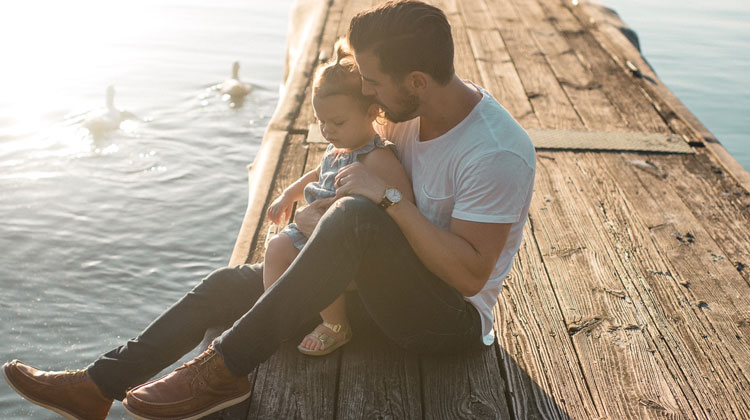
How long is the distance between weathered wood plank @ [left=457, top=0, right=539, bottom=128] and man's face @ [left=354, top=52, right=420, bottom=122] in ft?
8.56

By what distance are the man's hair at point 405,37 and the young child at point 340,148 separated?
220 mm

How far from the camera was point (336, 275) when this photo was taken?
2287 mm

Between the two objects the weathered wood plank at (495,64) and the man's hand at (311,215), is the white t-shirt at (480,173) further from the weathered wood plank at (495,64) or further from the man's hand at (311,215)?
the weathered wood plank at (495,64)

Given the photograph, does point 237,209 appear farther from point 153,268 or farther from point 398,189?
point 398,189

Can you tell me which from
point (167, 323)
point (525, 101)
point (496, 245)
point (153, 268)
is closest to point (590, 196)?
point (525, 101)

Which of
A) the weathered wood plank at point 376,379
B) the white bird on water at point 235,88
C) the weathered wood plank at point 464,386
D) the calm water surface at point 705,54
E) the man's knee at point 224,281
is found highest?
the man's knee at point 224,281

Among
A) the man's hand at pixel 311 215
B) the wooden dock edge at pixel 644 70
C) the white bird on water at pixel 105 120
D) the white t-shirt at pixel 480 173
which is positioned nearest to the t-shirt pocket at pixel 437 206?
the white t-shirt at pixel 480 173

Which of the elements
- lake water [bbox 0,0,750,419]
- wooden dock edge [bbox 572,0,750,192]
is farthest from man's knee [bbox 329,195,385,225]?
wooden dock edge [bbox 572,0,750,192]

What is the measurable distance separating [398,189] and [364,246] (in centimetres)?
29

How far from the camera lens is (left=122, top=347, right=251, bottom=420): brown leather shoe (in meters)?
2.26

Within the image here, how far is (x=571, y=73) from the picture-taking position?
19.6 ft

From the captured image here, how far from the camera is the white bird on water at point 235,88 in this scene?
384 inches

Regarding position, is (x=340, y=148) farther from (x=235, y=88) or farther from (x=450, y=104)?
(x=235, y=88)

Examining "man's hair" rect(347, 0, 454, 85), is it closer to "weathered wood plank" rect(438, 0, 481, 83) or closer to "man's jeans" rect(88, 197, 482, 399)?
"man's jeans" rect(88, 197, 482, 399)
